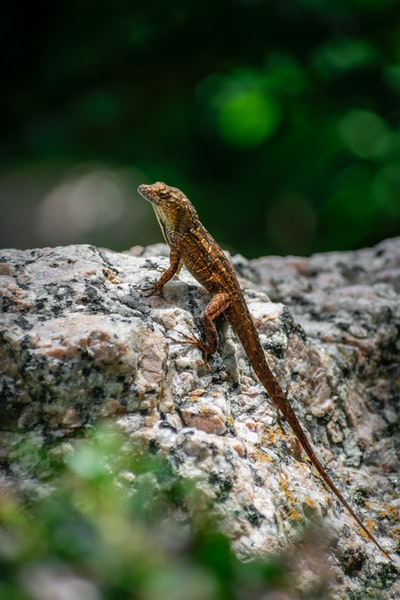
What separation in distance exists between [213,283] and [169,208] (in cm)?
63

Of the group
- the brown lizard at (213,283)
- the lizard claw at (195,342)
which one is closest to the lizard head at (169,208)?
the brown lizard at (213,283)

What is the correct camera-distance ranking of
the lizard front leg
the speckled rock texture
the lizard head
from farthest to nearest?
the lizard head, the lizard front leg, the speckled rock texture

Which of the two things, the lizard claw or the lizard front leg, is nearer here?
the lizard claw

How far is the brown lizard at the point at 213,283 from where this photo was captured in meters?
2.69

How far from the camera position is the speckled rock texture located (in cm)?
223

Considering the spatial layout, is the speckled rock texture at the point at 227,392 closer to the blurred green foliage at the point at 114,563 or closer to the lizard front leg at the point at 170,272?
the lizard front leg at the point at 170,272

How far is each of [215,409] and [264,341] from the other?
2.08ft

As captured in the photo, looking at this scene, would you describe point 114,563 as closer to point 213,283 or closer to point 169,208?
point 213,283

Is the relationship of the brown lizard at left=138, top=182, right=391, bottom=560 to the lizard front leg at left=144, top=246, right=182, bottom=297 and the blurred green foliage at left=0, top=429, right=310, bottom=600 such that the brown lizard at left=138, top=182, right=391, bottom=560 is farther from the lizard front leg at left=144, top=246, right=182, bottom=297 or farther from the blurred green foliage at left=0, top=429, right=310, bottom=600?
the blurred green foliage at left=0, top=429, right=310, bottom=600

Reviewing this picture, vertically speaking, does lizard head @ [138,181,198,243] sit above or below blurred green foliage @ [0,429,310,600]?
above

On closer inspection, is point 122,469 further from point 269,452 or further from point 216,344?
point 216,344

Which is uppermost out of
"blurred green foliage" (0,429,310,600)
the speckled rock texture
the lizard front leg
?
the lizard front leg

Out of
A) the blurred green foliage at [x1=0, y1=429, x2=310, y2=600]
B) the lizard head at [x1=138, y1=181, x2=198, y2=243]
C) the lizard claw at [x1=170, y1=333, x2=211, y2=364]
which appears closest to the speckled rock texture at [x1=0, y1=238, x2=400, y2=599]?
the lizard claw at [x1=170, y1=333, x2=211, y2=364]

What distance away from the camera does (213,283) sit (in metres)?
3.17
